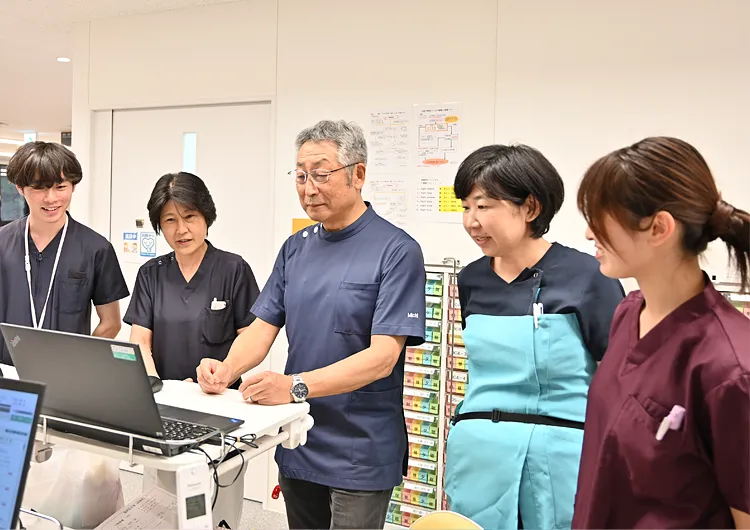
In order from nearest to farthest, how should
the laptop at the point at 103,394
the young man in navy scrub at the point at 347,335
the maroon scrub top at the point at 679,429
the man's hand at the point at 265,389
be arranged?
the maroon scrub top at the point at 679,429 < the laptop at the point at 103,394 < the man's hand at the point at 265,389 < the young man in navy scrub at the point at 347,335

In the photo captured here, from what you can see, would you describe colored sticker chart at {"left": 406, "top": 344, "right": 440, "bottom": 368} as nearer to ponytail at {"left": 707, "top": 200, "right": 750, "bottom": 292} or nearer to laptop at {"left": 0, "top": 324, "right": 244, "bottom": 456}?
laptop at {"left": 0, "top": 324, "right": 244, "bottom": 456}

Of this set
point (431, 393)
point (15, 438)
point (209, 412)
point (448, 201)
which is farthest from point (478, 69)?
point (15, 438)

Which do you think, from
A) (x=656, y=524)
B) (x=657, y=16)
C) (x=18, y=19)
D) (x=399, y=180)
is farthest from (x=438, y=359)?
(x=18, y=19)

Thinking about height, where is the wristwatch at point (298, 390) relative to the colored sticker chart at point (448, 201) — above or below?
below

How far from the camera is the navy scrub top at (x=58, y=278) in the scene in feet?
7.54

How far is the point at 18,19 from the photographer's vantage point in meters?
3.96

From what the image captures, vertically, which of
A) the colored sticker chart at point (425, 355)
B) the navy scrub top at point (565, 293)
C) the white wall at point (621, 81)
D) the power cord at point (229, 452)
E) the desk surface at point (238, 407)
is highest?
the white wall at point (621, 81)

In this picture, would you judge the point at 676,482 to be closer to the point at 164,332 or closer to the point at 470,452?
the point at 470,452

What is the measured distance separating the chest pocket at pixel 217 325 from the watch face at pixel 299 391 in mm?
825

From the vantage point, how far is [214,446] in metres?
1.19

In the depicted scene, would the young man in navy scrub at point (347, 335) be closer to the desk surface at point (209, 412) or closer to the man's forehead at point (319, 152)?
the man's forehead at point (319, 152)

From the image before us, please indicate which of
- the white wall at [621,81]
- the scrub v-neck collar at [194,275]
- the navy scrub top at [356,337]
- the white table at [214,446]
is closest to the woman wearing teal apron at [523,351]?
the navy scrub top at [356,337]

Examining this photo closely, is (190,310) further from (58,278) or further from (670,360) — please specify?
(670,360)

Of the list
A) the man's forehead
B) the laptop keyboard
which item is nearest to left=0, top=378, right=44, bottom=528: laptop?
the laptop keyboard
